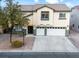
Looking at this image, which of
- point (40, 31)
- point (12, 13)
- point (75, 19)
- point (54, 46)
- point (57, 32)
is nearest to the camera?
point (54, 46)

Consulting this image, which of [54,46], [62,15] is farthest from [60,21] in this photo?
[54,46]

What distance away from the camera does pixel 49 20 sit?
124 feet

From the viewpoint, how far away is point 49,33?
38.3 meters

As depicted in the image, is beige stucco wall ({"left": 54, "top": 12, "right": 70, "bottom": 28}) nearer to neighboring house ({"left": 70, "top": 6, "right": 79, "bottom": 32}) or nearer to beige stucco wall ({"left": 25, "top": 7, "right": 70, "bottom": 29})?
beige stucco wall ({"left": 25, "top": 7, "right": 70, "bottom": 29})

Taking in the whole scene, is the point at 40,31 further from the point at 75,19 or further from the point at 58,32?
the point at 75,19

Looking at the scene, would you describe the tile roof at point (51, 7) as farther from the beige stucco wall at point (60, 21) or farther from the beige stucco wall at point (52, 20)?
the beige stucco wall at point (60, 21)

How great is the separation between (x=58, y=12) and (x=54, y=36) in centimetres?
554

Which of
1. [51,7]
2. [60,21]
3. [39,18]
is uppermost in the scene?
[51,7]

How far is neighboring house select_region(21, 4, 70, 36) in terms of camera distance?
124 ft

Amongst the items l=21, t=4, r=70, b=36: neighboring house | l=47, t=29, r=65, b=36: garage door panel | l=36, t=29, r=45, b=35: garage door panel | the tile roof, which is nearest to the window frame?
l=21, t=4, r=70, b=36: neighboring house

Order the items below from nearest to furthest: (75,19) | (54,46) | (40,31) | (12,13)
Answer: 1. (54,46)
2. (12,13)
3. (40,31)
4. (75,19)

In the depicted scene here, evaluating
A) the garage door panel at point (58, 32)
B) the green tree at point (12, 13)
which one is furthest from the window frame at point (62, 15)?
the green tree at point (12, 13)

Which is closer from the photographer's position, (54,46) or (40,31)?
(54,46)

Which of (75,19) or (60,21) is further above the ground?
(75,19)
